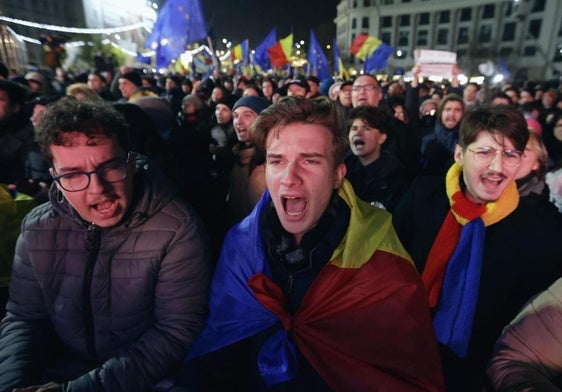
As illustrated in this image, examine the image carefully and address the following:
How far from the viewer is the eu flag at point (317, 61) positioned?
43.0ft

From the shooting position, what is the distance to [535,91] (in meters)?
12.9

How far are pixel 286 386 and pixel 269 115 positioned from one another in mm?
1508

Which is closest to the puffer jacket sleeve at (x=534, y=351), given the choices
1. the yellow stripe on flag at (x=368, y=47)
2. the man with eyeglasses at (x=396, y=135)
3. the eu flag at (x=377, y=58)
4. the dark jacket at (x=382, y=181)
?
the dark jacket at (x=382, y=181)

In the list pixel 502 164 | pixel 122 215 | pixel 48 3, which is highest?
pixel 48 3

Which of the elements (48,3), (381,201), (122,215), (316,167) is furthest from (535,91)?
(48,3)

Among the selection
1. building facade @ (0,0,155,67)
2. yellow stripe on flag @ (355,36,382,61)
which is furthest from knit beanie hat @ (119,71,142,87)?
building facade @ (0,0,155,67)

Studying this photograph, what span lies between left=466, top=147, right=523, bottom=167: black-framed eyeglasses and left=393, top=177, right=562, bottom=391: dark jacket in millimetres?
340

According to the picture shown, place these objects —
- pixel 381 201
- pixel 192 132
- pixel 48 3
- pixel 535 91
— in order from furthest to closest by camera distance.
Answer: pixel 48 3
pixel 535 91
pixel 192 132
pixel 381 201

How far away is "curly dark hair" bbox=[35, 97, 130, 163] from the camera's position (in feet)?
5.89

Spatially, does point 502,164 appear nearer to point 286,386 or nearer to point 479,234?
point 479,234

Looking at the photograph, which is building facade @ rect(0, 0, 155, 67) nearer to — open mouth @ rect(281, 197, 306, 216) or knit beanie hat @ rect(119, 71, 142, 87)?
knit beanie hat @ rect(119, 71, 142, 87)

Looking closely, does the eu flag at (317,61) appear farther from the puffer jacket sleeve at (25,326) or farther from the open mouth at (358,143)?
the puffer jacket sleeve at (25,326)

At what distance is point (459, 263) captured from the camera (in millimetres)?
2432

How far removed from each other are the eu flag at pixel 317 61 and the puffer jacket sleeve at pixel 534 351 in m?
11.9
